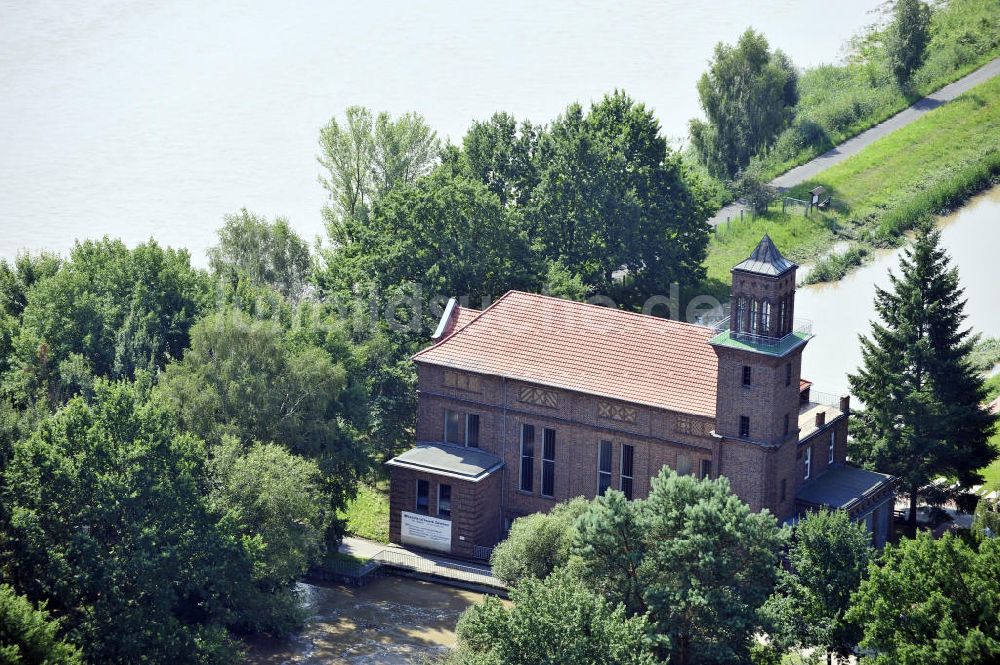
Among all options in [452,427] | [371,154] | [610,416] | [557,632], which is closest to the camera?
[557,632]

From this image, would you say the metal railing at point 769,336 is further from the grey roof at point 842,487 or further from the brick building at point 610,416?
the grey roof at point 842,487

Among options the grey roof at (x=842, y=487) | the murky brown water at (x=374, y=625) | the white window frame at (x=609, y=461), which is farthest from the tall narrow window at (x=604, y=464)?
the grey roof at (x=842, y=487)

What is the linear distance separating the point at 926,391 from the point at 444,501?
61.7ft

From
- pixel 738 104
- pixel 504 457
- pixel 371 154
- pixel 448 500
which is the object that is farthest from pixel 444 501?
pixel 738 104

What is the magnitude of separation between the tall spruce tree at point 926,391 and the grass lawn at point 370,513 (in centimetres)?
1957

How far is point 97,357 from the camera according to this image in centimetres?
6662

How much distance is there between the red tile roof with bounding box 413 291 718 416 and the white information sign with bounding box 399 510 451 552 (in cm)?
599

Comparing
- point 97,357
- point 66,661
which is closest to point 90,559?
point 66,661

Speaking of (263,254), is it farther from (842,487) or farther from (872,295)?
(872,295)

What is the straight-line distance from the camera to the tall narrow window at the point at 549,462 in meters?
64.1

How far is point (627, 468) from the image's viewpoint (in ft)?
206

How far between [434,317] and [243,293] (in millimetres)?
8176

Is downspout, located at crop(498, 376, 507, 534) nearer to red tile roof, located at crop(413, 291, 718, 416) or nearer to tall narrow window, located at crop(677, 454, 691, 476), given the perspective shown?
red tile roof, located at crop(413, 291, 718, 416)

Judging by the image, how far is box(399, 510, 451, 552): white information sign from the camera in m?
64.3
